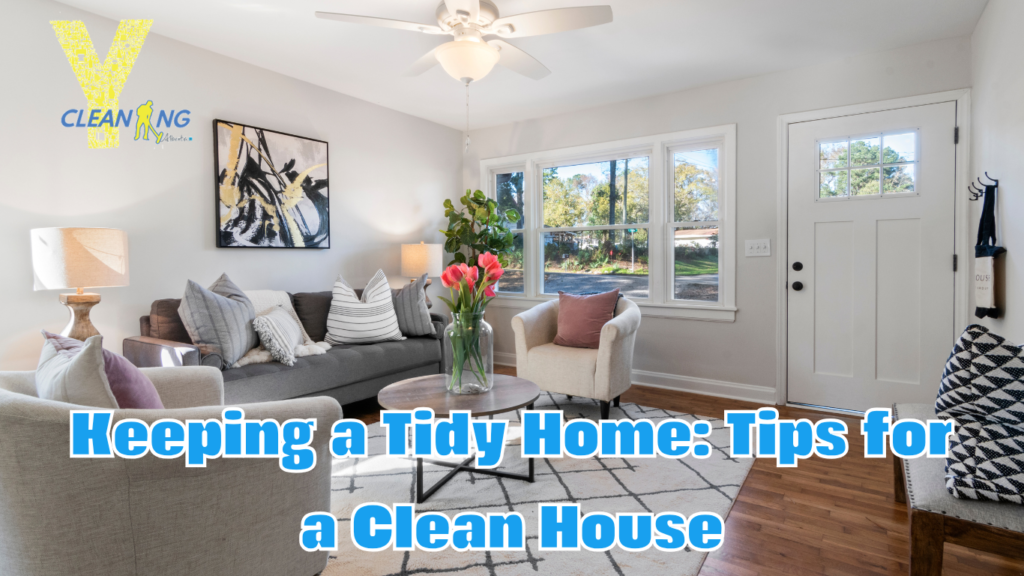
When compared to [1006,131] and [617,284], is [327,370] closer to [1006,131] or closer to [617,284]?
[617,284]

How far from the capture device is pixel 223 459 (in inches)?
46.8

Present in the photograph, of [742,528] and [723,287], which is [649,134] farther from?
[742,528]

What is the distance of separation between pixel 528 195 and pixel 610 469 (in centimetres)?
295

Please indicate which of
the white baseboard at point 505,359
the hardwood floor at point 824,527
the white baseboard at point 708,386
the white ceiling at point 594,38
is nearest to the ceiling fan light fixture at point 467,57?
the white ceiling at point 594,38

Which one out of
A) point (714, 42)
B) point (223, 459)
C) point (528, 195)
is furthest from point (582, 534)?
point (528, 195)

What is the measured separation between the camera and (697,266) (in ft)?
13.5

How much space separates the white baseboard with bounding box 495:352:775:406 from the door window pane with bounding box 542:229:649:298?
0.68 meters

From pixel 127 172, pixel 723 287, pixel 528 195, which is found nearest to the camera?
pixel 127 172

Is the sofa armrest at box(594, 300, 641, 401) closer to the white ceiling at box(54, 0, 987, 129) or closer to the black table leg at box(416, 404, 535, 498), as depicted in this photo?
the black table leg at box(416, 404, 535, 498)

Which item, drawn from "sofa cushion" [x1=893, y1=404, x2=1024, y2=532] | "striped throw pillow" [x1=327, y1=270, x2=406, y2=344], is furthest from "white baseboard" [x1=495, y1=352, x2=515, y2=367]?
"sofa cushion" [x1=893, y1=404, x2=1024, y2=532]

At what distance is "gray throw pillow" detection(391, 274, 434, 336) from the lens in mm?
3840

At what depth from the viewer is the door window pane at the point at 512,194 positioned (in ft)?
16.5

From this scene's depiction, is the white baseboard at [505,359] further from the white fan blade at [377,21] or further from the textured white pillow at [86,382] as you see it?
the textured white pillow at [86,382]

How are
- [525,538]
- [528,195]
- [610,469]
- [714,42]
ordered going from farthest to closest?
[528,195] → [714,42] → [610,469] → [525,538]
